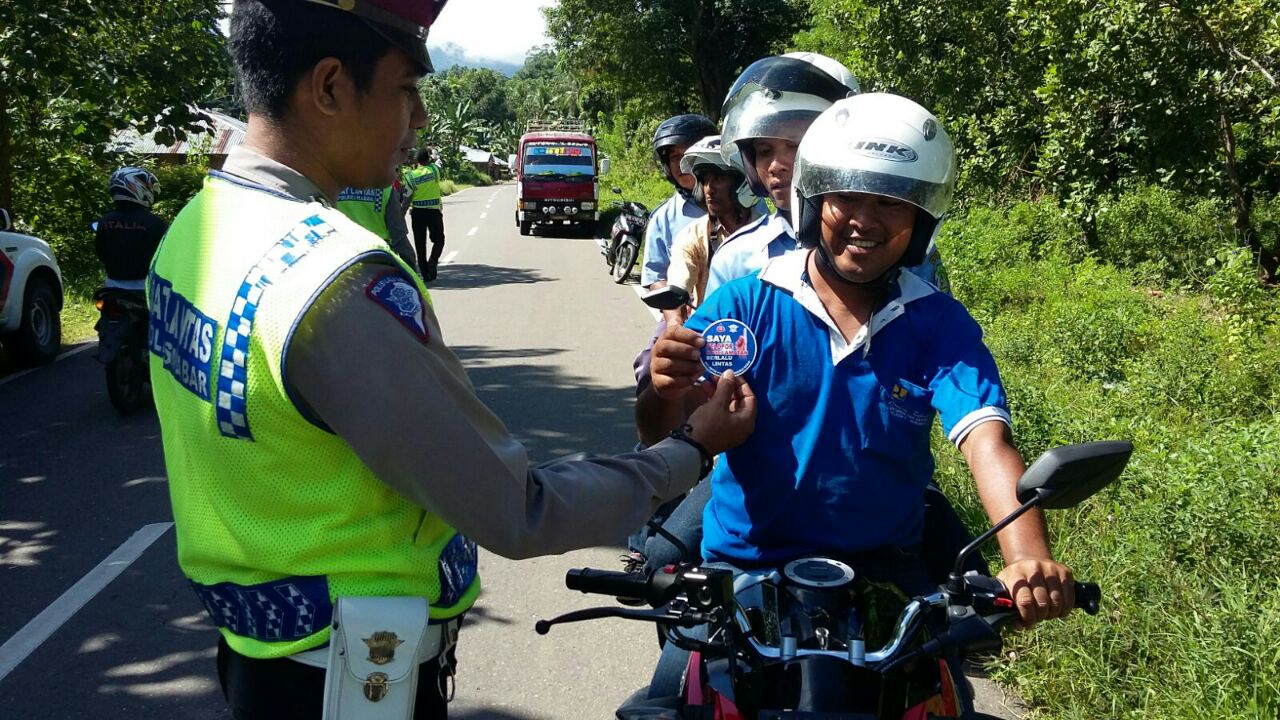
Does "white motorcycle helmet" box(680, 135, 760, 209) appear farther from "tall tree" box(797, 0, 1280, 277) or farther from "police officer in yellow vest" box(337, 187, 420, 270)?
"tall tree" box(797, 0, 1280, 277)

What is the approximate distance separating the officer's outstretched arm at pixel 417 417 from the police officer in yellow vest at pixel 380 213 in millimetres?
4644

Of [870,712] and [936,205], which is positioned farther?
[936,205]

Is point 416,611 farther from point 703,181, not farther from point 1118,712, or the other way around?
point 703,181

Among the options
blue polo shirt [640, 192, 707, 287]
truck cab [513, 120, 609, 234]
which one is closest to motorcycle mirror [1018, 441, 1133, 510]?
blue polo shirt [640, 192, 707, 287]

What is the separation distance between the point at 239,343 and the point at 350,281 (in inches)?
6.7

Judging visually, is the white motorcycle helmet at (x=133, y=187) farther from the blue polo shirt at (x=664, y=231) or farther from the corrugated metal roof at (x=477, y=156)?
the corrugated metal roof at (x=477, y=156)

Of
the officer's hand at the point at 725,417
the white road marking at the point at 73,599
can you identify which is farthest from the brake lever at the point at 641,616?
the white road marking at the point at 73,599

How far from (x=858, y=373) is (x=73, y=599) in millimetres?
3917

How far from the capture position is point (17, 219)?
554 inches

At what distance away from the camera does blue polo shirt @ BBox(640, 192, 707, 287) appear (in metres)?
5.59

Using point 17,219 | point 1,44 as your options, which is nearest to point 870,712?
point 1,44

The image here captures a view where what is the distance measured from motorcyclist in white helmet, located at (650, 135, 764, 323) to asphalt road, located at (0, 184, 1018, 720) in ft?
4.68

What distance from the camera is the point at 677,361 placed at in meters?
2.24

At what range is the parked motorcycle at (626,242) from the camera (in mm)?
15672
